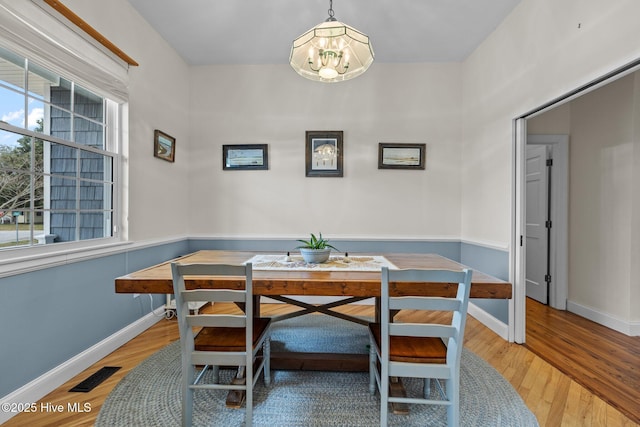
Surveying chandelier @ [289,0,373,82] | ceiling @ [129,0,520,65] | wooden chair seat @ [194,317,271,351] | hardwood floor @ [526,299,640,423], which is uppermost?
ceiling @ [129,0,520,65]

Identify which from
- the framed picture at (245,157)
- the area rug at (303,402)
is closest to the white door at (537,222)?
the area rug at (303,402)

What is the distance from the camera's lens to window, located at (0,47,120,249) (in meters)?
1.62

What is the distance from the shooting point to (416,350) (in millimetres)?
1430

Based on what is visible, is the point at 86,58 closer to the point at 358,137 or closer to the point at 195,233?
the point at 195,233

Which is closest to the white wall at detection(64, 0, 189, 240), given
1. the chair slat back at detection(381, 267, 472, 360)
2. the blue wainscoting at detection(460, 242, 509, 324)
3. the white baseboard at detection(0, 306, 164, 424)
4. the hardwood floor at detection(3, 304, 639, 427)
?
the white baseboard at detection(0, 306, 164, 424)

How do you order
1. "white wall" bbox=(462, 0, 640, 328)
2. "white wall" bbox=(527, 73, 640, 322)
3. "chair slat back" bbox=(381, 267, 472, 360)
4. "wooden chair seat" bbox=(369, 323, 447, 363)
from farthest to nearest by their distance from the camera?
"white wall" bbox=(527, 73, 640, 322) → "white wall" bbox=(462, 0, 640, 328) → "wooden chair seat" bbox=(369, 323, 447, 363) → "chair slat back" bbox=(381, 267, 472, 360)

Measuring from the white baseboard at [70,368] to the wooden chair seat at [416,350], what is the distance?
2.00 metres

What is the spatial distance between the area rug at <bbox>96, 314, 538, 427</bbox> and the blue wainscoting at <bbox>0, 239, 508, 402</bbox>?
0.46m

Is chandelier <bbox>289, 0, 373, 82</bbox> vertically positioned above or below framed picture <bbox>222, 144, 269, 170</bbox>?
above

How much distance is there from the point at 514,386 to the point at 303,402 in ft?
4.48

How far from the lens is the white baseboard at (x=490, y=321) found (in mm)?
2549

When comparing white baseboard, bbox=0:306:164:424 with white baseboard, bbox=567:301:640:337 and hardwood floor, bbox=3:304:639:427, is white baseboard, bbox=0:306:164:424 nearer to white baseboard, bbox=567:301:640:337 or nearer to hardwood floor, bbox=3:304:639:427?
hardwood floor, bbox=3:304:639:427

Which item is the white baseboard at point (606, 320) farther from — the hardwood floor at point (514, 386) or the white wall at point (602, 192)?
the hardwood floor at point (514, 386)

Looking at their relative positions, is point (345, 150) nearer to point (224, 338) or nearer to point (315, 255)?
point (315, 255)
